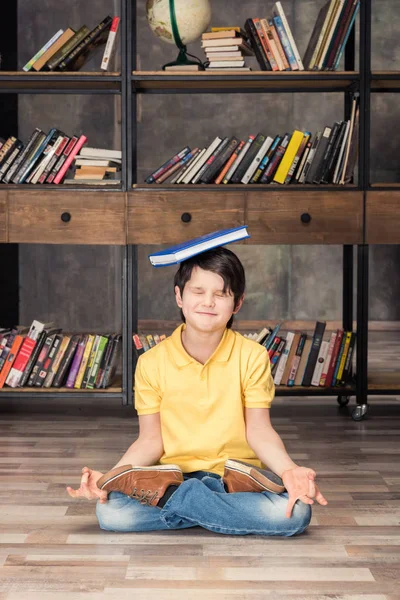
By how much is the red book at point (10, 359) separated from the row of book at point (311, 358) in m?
0.98

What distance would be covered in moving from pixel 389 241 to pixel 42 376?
1.48m

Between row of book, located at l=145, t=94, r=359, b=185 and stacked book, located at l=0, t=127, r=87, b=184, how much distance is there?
0.34m

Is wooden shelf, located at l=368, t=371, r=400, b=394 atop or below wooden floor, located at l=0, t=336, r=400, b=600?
atop

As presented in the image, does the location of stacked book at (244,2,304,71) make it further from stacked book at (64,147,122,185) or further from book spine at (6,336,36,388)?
book spine at (6,336,36,388)

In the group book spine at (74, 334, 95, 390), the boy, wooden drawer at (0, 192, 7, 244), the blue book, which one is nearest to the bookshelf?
wooden drawer at (0, 192, 7, 244)

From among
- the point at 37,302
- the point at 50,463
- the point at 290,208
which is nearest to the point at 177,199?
the point at 290,208

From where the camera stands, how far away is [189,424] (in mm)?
2070

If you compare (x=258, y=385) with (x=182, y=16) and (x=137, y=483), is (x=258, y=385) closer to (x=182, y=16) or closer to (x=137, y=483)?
(x=137, y=483)

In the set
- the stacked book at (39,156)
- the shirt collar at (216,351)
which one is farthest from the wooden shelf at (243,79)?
the shirt collar at (216,351)

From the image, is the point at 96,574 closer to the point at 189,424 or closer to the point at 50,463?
the point at 189,424

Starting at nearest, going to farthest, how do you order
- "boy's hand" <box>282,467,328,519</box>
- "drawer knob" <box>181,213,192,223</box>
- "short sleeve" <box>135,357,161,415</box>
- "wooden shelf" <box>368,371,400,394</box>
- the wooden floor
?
the wooden floor
"boy's hand" <box>282,467,328,519</box>
"short sleeve" <box>135,357,161,415</box>
"drawer knob" <box>181,213,192,223</box>
"wooden shelf" <box>368,371,400,394</box>

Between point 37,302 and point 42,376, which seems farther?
point 37,302

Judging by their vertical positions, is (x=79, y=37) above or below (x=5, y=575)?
above

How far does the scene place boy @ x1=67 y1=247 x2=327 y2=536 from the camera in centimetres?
190
